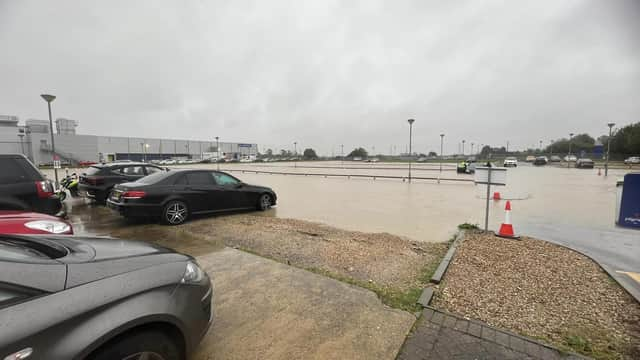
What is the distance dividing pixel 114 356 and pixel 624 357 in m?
4.00

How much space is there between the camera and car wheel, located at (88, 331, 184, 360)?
5.07ft

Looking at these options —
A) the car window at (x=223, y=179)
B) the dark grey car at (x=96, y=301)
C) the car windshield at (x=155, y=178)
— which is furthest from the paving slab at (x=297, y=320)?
the car window at (x=223, y=179)

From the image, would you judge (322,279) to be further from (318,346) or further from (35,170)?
(35,170)

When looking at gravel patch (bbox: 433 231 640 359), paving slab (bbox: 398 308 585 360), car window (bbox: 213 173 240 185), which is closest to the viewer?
paving slab (bbox: 398 308 585 360)

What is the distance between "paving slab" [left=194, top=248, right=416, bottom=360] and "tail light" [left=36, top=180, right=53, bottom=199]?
3819 mm

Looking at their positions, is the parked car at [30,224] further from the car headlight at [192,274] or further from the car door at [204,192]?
the car door at [204,192]

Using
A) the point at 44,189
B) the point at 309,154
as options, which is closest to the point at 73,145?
the point at 309,154

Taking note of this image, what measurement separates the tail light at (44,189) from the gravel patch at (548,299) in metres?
6.84

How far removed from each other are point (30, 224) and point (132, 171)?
7041mm

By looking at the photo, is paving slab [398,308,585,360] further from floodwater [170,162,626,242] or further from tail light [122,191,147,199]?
tail light [122,191,147,199]

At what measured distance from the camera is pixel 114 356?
5.10ft

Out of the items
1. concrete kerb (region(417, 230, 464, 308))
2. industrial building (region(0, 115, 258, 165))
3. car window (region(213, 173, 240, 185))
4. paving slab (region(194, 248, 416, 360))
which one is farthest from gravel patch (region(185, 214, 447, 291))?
industrial building (region(0, 115, 258, 165))

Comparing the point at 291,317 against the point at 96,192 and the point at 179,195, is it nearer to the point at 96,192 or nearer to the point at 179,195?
the point at 179,195

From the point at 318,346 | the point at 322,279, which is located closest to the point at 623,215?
the point at 322,279
